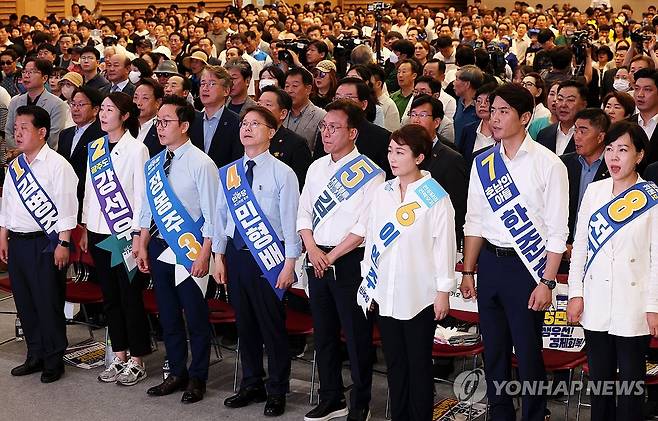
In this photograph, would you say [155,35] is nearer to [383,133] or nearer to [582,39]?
[582,39]

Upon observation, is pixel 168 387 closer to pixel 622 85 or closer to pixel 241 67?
pixel 241 67

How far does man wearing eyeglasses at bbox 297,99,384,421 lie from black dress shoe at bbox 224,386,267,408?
1.23ft

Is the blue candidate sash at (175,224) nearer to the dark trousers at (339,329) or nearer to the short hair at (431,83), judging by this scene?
the dark trousers at (339,329)

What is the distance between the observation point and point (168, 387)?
16.7 ft

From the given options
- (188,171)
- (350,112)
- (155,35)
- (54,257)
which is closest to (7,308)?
(54,257)

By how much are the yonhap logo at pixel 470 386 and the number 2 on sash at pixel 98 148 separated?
230cm

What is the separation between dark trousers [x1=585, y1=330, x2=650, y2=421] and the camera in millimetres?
3840

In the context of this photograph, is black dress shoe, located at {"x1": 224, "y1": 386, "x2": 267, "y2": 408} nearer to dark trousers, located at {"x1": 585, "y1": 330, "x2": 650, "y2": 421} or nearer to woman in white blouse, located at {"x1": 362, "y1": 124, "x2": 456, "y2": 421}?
woman in white blouse, located at {"x1": 362, "y1": 124, "x2": 456, "y2": 421}

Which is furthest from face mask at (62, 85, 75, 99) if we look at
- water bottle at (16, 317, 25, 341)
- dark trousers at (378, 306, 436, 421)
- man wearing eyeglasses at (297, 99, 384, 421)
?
dark trousers at (378, 306, 436, 421)

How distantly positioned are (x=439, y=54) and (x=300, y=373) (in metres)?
6.54

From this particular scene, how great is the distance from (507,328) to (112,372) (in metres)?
2.34

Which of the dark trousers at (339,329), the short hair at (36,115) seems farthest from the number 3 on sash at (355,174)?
the short hair at (36,115)

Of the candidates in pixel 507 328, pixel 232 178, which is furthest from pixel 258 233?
pixel 507 328

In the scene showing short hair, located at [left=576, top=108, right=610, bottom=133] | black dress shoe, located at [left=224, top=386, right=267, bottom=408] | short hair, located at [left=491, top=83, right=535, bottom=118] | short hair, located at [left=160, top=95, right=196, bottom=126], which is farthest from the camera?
short hair, located at [left=160, top=95, right=196, bottom=126]
